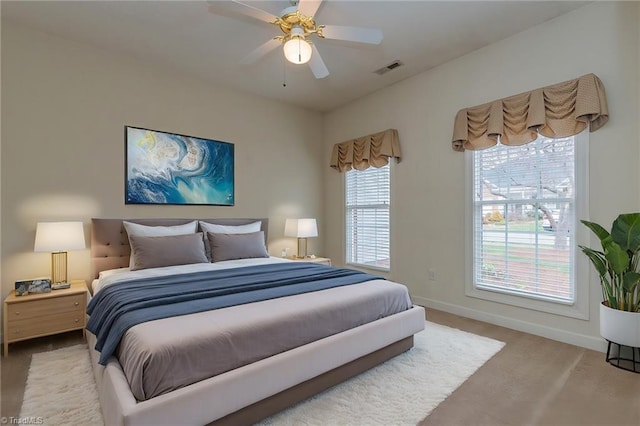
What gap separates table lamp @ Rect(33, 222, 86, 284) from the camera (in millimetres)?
2824

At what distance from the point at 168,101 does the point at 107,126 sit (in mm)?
752

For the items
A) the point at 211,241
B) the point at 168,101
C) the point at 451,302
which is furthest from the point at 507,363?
the point at 168,101

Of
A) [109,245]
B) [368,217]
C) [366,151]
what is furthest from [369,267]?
[109,245]

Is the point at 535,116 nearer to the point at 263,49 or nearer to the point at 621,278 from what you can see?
the point at 621,278

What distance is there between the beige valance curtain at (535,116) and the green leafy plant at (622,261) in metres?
0.91

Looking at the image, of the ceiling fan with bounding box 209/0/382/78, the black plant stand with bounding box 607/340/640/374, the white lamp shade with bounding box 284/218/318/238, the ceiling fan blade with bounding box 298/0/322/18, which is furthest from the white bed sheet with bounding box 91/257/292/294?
the black plant stand with bounding box 607/340/640/374

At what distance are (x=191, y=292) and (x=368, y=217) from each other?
3.13 meters

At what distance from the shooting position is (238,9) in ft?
7.24

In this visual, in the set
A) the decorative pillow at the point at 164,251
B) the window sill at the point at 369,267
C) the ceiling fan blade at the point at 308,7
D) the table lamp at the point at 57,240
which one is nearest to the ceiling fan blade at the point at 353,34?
the ceiling fan blade at the point at 308,7

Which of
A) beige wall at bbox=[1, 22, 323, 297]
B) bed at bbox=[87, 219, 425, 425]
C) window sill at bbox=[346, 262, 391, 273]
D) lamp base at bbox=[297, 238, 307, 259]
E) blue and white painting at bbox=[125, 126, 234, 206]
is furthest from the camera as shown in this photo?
lamp base at bbox=[297, 238, 307, 259]

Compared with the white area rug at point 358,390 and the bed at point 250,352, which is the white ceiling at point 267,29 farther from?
the white area rug at point 358,390

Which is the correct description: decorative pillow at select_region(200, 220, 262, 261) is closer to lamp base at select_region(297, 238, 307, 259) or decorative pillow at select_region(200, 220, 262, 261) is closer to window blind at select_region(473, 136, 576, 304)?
lamp base at select_region(297, 238, 307, 259)

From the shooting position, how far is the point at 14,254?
2.97 metres

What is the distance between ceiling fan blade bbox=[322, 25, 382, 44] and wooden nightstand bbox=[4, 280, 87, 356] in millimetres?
3132
